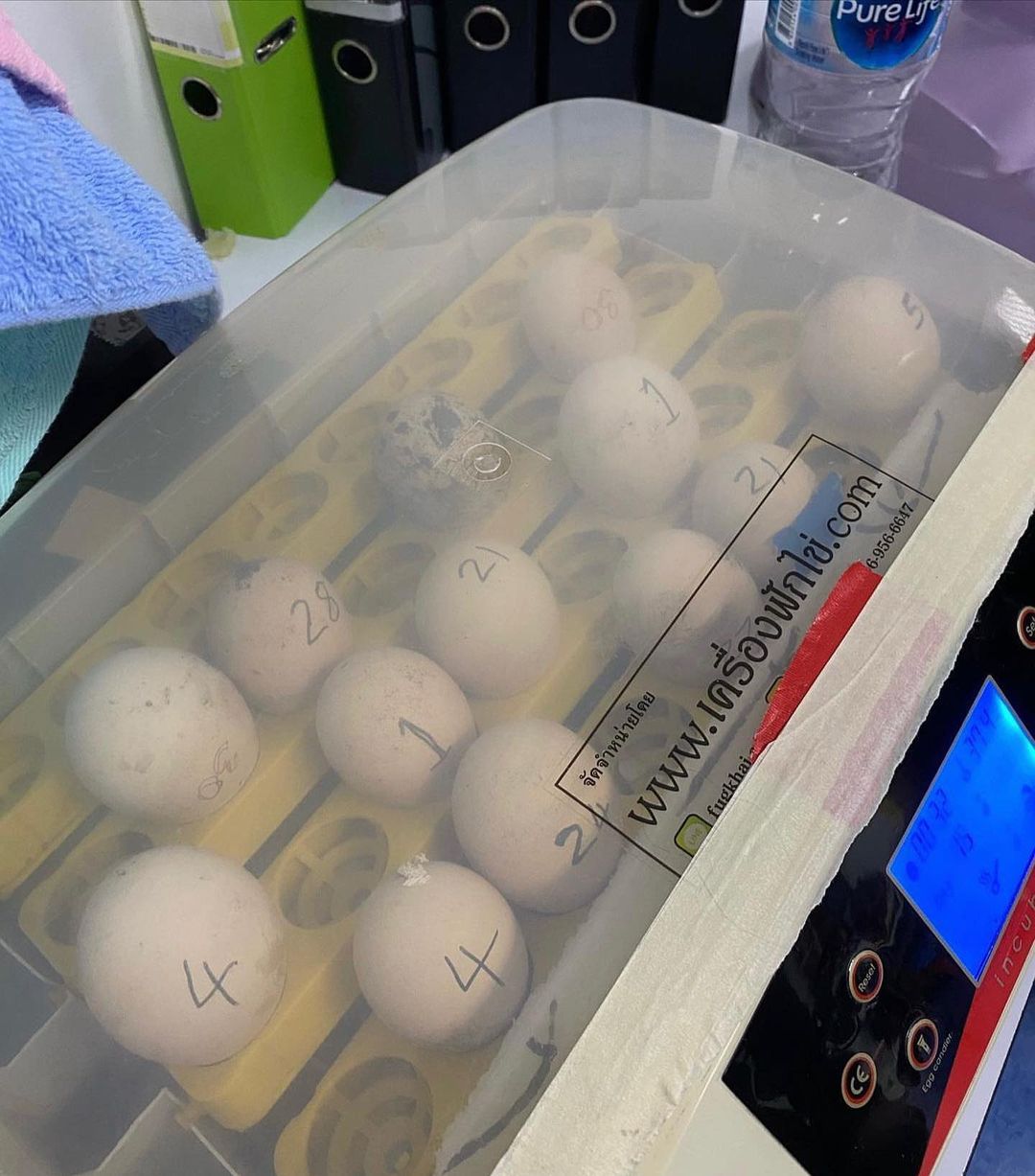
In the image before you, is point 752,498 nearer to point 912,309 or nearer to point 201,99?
point 912,309

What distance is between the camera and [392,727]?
0.48m

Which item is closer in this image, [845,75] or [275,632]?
[275,632]

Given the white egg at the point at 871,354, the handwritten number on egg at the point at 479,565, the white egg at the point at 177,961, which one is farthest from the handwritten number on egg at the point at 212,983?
the white egg at the point at 871,354

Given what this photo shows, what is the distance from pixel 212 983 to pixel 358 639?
0.63ft

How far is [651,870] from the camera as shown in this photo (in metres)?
0.44

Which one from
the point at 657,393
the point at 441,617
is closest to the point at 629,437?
the point at 657,393

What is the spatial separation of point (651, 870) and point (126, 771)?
246 mm

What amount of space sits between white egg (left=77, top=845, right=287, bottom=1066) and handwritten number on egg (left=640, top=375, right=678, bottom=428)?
335 millimetres

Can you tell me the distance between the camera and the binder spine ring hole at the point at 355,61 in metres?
0.69

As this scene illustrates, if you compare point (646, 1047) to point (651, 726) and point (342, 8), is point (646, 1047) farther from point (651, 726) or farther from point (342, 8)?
point (342, 8)

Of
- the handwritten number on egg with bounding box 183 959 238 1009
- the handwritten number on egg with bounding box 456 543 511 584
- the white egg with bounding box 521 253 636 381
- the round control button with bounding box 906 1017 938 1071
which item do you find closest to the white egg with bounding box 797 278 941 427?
the white egg with bounding box 521 253 636 381

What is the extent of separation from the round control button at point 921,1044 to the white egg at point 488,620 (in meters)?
0.23

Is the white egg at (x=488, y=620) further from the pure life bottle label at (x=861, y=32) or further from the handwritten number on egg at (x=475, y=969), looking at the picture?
the pure life bottle label at (x=861, y=32)

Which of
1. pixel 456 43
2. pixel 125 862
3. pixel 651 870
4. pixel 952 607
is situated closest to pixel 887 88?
pixel 456 43
